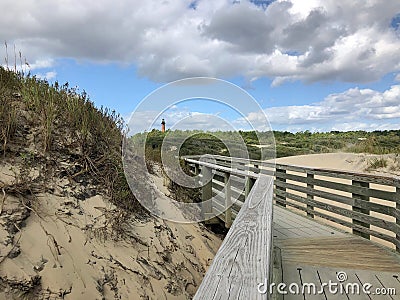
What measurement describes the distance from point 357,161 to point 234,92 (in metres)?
12.3

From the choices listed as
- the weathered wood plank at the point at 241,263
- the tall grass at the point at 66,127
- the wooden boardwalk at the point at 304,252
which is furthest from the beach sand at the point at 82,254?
the weathered wood plank at the point at 241,263

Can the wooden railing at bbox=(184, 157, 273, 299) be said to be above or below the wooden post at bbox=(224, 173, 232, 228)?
above

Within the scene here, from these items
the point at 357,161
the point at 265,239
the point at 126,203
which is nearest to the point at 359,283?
the point at 265,239

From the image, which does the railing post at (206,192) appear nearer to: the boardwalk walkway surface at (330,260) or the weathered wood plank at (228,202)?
the weathered wood plank at (228,202)

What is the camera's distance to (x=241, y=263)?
160cm

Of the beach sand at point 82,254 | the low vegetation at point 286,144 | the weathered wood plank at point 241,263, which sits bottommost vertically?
the beach sand at point 82,254

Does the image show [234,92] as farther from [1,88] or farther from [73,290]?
[73,290]

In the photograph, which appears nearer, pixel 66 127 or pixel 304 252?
pixel 304 252

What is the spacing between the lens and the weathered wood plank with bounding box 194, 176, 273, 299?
1.31 m

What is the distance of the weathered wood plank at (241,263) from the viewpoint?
4.30 ft

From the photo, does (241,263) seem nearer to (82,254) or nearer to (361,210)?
(82,254)

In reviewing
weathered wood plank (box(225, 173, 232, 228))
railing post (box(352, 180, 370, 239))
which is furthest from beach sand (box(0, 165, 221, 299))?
railing post (box(352, 180, 370, 239))
